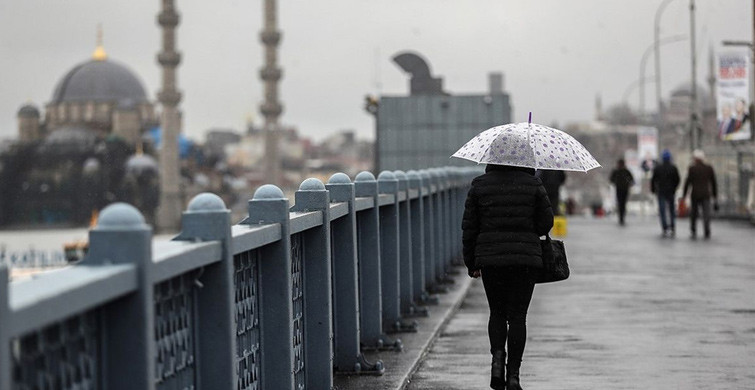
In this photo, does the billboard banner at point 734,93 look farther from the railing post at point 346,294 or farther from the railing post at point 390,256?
the railing post at point 346,294

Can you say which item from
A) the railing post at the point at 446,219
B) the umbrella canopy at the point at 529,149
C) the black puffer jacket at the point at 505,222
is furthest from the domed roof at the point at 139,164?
the black puffer jacket at the point at 505,222

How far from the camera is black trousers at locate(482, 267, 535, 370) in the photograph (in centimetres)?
848

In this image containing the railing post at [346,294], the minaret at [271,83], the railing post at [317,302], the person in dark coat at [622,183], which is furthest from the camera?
the minaret at [271,83]

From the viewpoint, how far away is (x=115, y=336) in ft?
14.2

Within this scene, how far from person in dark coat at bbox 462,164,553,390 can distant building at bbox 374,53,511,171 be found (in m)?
36.3

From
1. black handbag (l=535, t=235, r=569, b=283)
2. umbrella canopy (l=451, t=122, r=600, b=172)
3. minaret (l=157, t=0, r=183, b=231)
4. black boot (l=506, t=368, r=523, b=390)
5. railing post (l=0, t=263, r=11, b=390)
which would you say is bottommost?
black boot (l=506, t=368, r=523, b=390)

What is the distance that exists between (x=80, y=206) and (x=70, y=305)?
190m

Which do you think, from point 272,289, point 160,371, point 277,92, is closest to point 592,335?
point 272,289

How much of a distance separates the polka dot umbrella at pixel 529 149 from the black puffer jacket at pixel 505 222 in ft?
0.54

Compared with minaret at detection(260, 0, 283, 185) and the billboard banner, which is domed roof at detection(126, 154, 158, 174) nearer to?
→ minaret at detection(260, 0, 283, 185)

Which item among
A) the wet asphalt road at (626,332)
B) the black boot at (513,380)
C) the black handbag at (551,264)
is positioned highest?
the black handbag at (551,264)

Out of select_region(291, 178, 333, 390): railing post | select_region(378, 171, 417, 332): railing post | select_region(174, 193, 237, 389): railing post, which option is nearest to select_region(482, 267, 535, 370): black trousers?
select_region(291, 178, 333, 390): railing post

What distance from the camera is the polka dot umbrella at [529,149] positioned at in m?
8.62

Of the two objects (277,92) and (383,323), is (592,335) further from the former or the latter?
(277,92)
